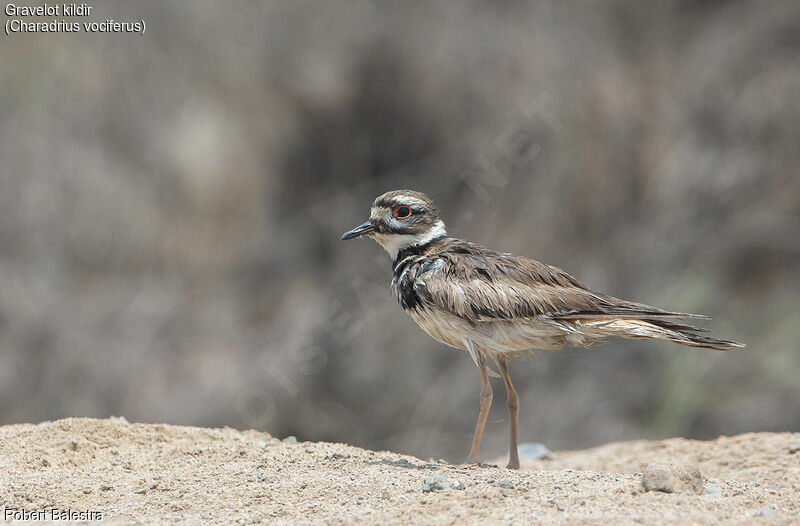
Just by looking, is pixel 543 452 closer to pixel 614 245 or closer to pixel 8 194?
pixel 614 245

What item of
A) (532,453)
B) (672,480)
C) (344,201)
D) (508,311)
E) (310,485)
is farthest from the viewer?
(344,201)

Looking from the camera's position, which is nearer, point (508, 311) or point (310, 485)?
point (310, 485)

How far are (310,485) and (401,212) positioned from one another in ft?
7.98

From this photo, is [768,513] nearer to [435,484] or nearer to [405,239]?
[435,484]

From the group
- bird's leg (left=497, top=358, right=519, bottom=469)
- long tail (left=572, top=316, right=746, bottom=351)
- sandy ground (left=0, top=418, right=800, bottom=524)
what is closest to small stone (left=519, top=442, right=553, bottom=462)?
sandy ground (left=0, top=418, right=800, bottom=524)

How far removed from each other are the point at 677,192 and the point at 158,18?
8.29 m

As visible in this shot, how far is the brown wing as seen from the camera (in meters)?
6.78

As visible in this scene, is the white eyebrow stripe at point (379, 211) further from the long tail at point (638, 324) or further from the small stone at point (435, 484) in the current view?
the small stone at point (435, 484)

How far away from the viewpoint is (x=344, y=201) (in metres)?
14.5

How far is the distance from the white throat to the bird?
17 cm

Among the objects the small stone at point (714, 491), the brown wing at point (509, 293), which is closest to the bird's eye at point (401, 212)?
the brown wing at point (509, 293)

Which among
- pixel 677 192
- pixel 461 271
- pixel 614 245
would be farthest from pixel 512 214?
pixel 461 271

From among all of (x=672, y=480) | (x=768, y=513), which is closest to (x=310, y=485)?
(x=672, y=480)

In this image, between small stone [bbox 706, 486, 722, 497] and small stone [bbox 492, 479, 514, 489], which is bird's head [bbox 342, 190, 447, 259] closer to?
small stone [bbox 492, 479, 514, 489]
